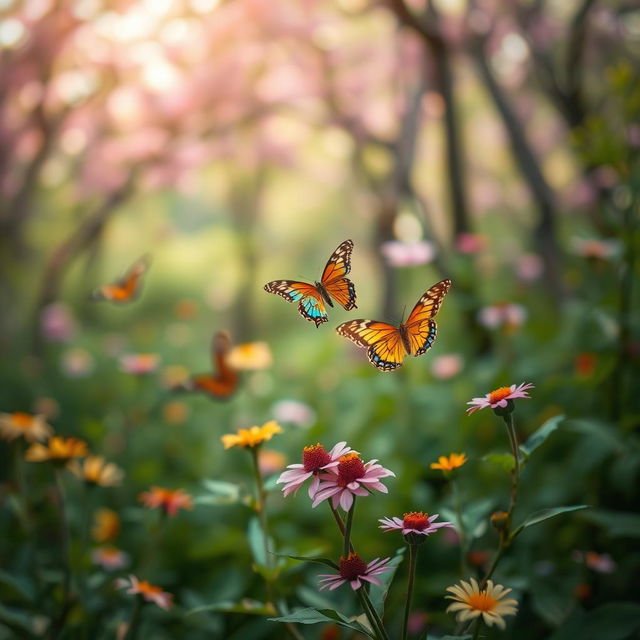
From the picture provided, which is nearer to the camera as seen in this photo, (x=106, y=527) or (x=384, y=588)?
(x=384, y=588)

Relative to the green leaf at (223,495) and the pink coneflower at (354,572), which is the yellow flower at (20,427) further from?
A: the pink coneflower at (354,572)

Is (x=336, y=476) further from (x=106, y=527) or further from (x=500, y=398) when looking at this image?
(x=106, y=527)

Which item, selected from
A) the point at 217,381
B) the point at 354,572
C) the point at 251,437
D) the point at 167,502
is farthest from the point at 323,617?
the point at 217,381

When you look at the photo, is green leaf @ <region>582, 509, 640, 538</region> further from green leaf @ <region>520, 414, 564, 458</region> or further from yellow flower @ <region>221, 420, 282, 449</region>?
yellow flower @ <region>221, 420, 282, 449</region>

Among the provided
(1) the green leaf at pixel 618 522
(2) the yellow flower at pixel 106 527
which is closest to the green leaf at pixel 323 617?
(1) the green leaf at pixel 618 522

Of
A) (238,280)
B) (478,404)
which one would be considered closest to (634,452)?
(478,404)

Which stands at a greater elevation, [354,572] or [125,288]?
[125,288]
